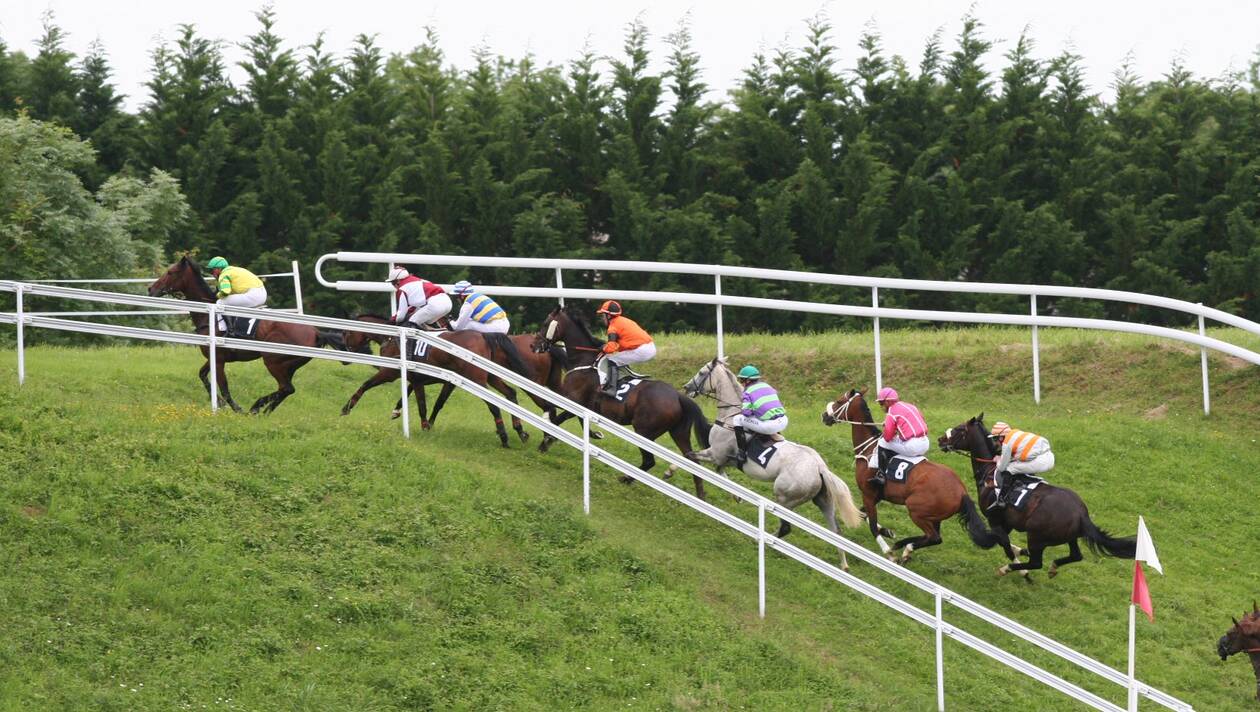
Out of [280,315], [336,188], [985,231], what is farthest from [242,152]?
[280,315]

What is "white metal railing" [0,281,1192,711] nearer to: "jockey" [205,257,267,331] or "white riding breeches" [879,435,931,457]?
"jockey" [205,257,267,331]

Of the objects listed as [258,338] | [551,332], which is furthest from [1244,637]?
[258,338]

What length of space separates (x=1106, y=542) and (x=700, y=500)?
429 centimetres

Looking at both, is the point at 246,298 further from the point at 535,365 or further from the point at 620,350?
the point at 620,350

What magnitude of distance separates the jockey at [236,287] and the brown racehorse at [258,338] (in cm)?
27

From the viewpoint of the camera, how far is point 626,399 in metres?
19.0

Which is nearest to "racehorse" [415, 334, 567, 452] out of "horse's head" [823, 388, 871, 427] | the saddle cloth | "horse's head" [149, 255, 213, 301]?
the saddle cloth

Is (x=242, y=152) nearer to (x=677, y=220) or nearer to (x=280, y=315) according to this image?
(x=677, y=220)

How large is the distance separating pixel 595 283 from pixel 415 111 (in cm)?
807

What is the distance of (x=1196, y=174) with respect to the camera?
3428cm

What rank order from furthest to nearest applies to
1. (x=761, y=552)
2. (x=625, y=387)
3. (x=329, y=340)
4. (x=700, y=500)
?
(x=329, y=340)
(x=625, y=387)
(x=700, y=500)
(x=761, y=552)

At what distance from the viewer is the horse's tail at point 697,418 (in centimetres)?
1855

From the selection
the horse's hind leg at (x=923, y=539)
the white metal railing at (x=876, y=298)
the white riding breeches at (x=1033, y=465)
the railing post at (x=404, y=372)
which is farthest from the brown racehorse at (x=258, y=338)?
the white riding breeches at (x=1033, y=465)

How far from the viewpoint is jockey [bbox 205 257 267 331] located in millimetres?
20734
